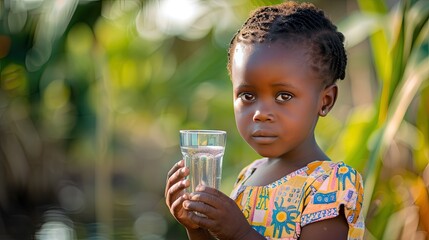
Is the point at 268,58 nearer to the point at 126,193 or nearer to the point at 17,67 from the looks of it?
the point at 17,67

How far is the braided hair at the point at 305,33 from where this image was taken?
1.22 meters

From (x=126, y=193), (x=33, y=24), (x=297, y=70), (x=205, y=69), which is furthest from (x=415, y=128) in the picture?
(x=126, y=193)

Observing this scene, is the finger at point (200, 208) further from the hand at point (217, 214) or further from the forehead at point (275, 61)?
the forehead at point (275, 61)

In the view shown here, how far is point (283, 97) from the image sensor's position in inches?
47.1

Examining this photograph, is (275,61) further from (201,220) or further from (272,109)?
(201,220)

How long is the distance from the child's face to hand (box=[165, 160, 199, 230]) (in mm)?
118

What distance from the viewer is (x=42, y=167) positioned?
4.47m

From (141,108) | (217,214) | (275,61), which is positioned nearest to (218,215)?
(217,214)

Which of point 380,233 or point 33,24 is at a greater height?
point 33,24

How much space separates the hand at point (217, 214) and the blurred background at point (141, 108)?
88 centimetres

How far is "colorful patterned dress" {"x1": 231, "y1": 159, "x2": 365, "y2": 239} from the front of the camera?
3.89 feet

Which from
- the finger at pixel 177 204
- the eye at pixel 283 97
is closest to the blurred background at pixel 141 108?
the eye at pixel 283 97

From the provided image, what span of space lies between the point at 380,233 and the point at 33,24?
236 centimetres

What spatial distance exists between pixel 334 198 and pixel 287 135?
4.6 inches
